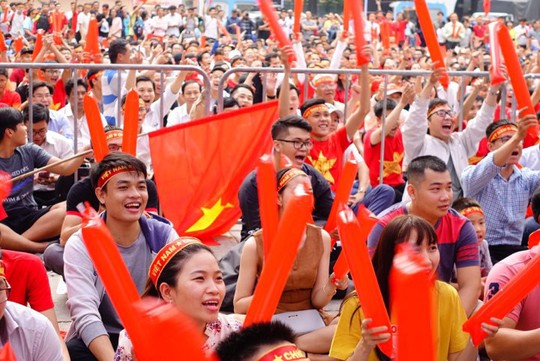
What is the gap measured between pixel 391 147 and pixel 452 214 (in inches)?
109

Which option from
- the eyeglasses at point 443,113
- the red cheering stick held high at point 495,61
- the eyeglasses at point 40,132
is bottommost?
the eyeglasses at point 40,132

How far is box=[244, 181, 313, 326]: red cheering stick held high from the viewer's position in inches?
92.0


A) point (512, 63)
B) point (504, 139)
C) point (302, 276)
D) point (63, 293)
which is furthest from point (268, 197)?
point (504, 139)

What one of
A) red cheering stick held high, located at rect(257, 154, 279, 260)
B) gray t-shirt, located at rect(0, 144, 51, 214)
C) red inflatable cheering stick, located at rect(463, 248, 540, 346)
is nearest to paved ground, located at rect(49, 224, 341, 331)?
gray t-shirt, located at rect(0, 144, 51, 214)

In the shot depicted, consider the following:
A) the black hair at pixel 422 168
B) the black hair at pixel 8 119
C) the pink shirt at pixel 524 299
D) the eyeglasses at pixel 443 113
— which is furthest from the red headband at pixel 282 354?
the eyeglasses at pixel 443 113

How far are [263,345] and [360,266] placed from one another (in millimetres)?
360

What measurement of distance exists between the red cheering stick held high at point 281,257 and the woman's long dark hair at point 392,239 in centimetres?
145

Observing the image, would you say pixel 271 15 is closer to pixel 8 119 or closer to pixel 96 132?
pixel 96 132

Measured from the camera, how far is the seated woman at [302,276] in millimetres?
4715

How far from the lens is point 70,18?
81.2 ft

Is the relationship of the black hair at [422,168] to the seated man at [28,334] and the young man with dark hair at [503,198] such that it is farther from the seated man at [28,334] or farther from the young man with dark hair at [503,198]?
the seated man at [28,334]

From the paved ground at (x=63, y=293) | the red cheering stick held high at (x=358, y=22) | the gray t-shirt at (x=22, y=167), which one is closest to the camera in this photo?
the paved ground at (x=63, y=293)

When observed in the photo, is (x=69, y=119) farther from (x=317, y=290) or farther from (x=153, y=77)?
(x=317, y=290)

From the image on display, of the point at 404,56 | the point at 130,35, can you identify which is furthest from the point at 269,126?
the point at 130,35
